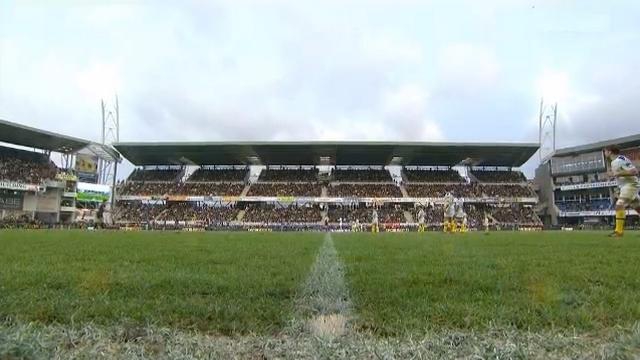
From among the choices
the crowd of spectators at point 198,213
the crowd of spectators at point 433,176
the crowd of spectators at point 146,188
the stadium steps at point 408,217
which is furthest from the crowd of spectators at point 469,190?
the crowd of spectators at point 146,188

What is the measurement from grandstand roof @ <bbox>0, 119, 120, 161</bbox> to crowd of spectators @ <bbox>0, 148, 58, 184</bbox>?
1.32m

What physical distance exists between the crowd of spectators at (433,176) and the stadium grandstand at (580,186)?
1166cm

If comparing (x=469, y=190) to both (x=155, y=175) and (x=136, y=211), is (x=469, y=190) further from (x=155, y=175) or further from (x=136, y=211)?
(x=155, y=175)

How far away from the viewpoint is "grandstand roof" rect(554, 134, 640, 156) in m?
54.9

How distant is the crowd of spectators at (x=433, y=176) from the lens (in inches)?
2474

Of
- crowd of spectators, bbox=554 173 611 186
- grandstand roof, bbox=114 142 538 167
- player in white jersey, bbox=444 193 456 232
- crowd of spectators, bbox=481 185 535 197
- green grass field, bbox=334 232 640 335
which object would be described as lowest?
green grass field, bbox=334 232 640 335

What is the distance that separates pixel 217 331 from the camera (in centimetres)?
342

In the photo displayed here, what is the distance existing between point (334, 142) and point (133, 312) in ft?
173

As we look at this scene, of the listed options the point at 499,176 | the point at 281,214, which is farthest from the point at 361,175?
the point at 499,176

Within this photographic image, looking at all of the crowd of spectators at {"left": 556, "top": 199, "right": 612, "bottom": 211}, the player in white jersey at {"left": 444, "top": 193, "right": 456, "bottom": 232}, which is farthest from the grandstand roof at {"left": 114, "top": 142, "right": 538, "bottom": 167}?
the player in white jersey at {"left": 444, "top": 193, "right": 456, "bottom": 232}

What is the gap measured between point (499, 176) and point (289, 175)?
2524 cm

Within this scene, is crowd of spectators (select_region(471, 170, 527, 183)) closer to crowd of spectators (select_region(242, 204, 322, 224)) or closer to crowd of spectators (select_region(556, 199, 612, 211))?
crowd of spectators (select_region(556, 199, 612, 211))

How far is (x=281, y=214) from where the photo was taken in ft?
188

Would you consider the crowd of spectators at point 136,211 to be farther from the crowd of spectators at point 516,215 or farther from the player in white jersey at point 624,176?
the player in white jersey at point 624,176
